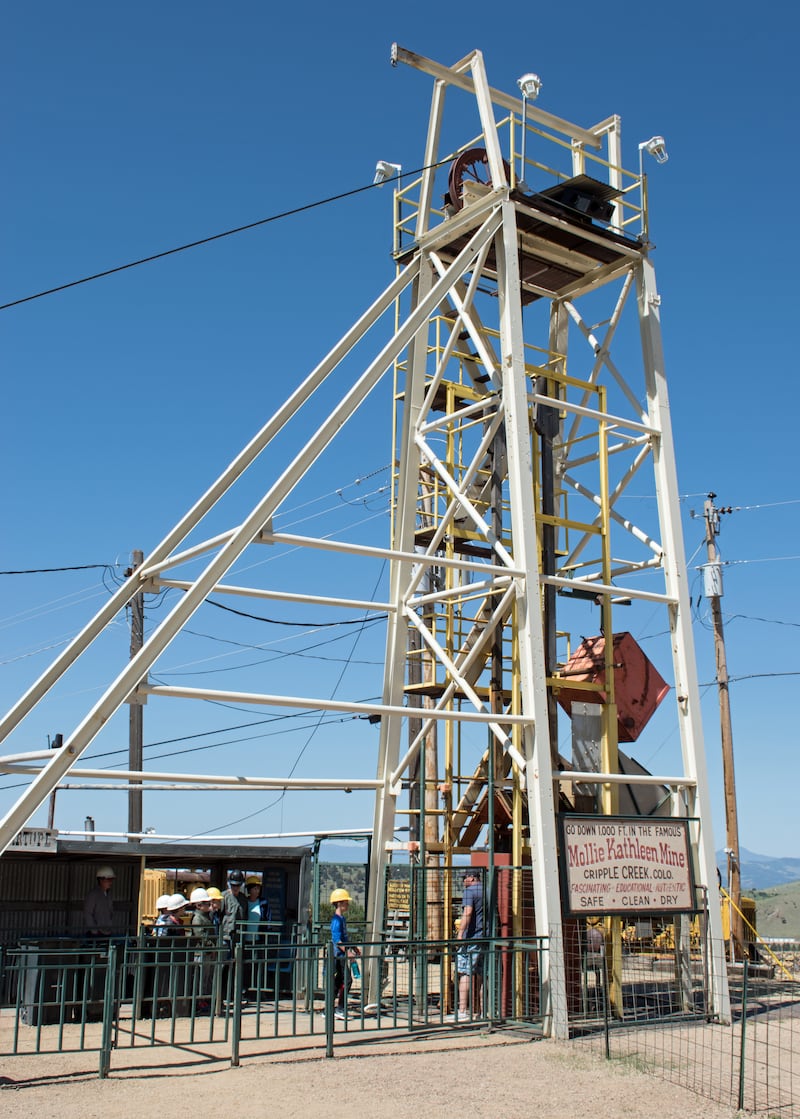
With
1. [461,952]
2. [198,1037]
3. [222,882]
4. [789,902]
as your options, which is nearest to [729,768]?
[222,882]

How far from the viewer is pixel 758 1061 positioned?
1294 centimetres

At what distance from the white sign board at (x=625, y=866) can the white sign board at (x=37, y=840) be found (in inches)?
293

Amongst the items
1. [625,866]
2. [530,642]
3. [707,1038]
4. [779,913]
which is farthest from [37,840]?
[779,913]

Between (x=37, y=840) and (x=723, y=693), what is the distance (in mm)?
20307

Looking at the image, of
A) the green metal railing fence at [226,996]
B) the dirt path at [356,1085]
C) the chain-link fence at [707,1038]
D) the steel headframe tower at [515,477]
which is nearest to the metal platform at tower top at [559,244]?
the steel headframe tower at [515,477]

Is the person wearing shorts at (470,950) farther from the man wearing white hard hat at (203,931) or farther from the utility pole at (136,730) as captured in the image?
the utility pole at (136,730)

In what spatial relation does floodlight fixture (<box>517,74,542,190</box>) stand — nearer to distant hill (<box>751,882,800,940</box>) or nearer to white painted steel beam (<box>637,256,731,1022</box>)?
white painted steel beam (<box>637,256,731,1022</box>)

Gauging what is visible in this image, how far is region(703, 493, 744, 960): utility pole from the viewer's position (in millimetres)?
30000

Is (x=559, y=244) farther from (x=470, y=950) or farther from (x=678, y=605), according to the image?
(x=470, y=950)

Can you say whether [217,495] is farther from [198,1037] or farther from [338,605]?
[198,1037]

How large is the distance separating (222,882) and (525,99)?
14.2 m

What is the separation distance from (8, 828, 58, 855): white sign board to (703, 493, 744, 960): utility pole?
632 inches

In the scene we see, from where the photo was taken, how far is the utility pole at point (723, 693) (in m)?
30.0

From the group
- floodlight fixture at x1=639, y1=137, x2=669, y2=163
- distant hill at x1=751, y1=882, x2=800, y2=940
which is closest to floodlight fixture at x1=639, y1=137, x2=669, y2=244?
floodlight fixture at x1=639, y1=137, x2=669, y2=163
